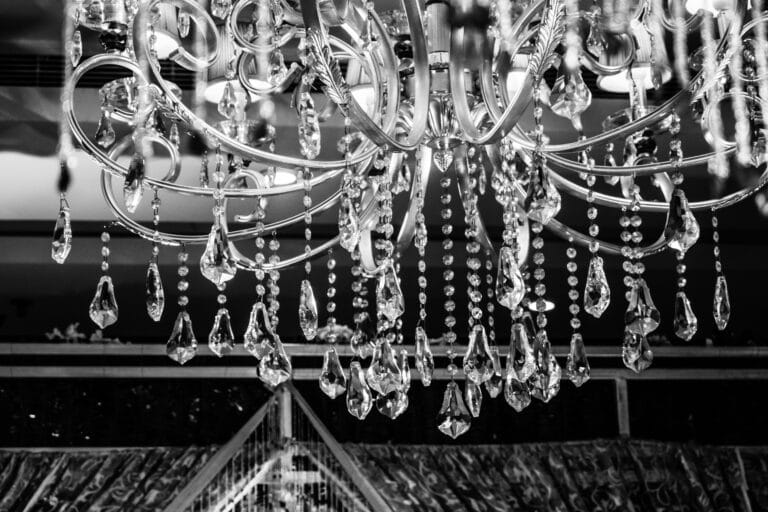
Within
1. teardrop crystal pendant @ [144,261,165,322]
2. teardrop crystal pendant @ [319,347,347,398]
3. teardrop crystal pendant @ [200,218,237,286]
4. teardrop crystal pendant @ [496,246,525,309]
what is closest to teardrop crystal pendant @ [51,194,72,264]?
teardrop crystal pendant @ [144,261,165,322]

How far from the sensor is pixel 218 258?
1.79 m

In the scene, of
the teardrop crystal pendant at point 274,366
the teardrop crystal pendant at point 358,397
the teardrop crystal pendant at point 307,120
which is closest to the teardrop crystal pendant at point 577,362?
the teardrop crystal pendant at point 358,397

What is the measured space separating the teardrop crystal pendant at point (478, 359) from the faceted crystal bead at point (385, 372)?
12cm

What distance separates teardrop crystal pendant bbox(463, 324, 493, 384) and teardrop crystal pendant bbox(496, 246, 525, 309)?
15cm

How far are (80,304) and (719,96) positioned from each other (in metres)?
3.57

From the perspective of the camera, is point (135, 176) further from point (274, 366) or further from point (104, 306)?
point (274, 366)

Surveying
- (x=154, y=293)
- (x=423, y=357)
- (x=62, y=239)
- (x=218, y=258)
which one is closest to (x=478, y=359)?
(x=423, y=357)

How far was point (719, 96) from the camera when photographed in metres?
1.93

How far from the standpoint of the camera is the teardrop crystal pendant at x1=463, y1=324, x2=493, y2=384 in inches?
73.8

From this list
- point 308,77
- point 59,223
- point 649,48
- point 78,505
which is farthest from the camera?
point 78,505

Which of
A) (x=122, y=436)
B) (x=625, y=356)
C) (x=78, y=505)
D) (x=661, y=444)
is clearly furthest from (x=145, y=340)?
(x=625, y=356)

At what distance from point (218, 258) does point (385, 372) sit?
1.13 ft

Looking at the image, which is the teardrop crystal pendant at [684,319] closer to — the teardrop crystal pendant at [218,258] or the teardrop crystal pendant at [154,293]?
the teardrop crystal pendant at [218,258]

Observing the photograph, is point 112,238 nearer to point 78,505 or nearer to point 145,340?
point 145,340
